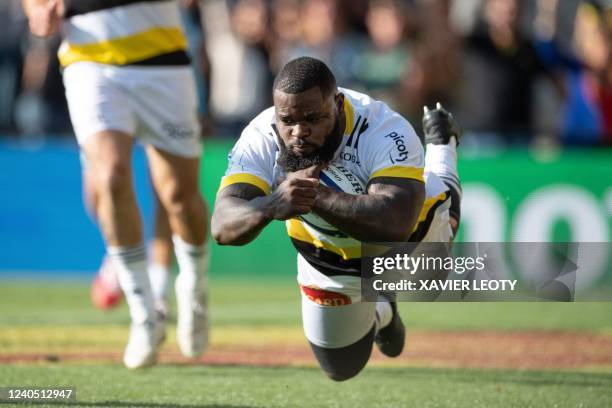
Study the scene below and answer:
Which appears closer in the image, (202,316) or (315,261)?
(315,261)

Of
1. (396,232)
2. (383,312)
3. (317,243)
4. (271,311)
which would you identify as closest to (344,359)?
(383,312)

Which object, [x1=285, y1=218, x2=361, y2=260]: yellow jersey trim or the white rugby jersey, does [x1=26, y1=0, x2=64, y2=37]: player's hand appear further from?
[x1=285, y1=218, x2=361, y2=260]: yellow jersey trim

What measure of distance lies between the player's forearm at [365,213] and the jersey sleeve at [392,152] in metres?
0.19

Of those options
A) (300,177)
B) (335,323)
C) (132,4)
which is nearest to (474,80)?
(132,4)

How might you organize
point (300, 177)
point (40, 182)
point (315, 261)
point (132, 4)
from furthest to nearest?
point (40, 182), point (132, 4), point (315, 261), point (300, 177)

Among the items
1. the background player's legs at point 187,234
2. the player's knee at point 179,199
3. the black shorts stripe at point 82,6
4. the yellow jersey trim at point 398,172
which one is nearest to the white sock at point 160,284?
the background player's legs at point 187,234

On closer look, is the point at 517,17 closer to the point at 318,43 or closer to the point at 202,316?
the point at 318,43

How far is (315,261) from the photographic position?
5.78 metres

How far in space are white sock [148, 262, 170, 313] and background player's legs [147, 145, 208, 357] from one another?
0.28m

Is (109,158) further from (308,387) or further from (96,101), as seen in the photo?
(308,387)

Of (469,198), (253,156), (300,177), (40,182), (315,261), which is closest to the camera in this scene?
(300,177)

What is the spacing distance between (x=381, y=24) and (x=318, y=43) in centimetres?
79

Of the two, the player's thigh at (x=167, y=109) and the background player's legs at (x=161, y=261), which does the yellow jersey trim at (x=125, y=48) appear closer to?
the player's thigh at (x=167, y=109)

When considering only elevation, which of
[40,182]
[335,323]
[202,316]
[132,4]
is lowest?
[40,182]
